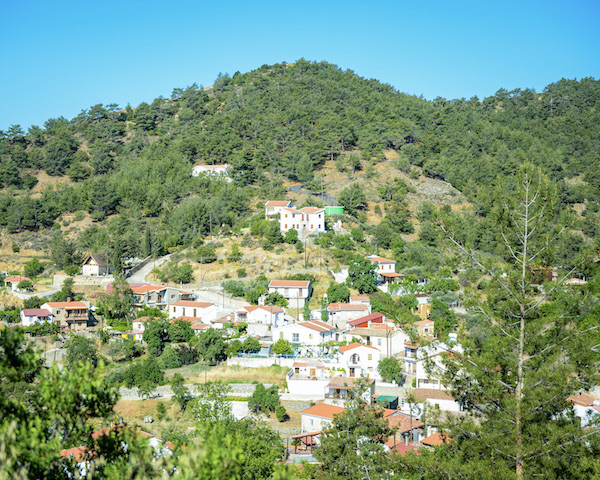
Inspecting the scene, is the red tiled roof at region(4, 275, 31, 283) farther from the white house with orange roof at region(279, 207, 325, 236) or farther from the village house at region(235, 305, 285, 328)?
the white house with orange roof at region(279, 207, 325, 236)

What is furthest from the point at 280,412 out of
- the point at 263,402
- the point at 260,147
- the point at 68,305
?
the point at 260,147

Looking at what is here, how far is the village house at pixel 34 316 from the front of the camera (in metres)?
33.2

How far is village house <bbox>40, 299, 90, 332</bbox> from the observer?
111 ft

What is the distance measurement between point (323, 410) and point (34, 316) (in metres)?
19.8

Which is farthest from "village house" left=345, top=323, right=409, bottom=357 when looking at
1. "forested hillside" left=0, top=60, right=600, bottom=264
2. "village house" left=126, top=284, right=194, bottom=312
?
"forested hillside" left=0, top=60, right=600, bottom=264

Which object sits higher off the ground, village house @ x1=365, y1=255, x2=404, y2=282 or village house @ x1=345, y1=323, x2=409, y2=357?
village house @ x1=365, y1=255, x2=404, y2=282

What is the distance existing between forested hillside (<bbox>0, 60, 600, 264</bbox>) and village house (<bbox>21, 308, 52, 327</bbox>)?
8824mm

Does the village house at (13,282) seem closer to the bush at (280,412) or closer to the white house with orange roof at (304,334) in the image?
the white house with orange roof at (304,334)

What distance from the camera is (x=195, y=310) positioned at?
1395 inches

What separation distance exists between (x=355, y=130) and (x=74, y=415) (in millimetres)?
67337

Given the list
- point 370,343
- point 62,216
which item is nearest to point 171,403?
point 370,343

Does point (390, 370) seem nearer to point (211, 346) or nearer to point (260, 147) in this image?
point (211, 346)

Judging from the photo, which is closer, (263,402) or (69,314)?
(263,402)

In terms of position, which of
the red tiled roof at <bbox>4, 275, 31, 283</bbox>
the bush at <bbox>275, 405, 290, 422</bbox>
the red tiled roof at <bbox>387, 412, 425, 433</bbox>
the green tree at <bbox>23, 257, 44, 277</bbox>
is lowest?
the bush at <bbox>275, 405, 290, 422</bbox>
